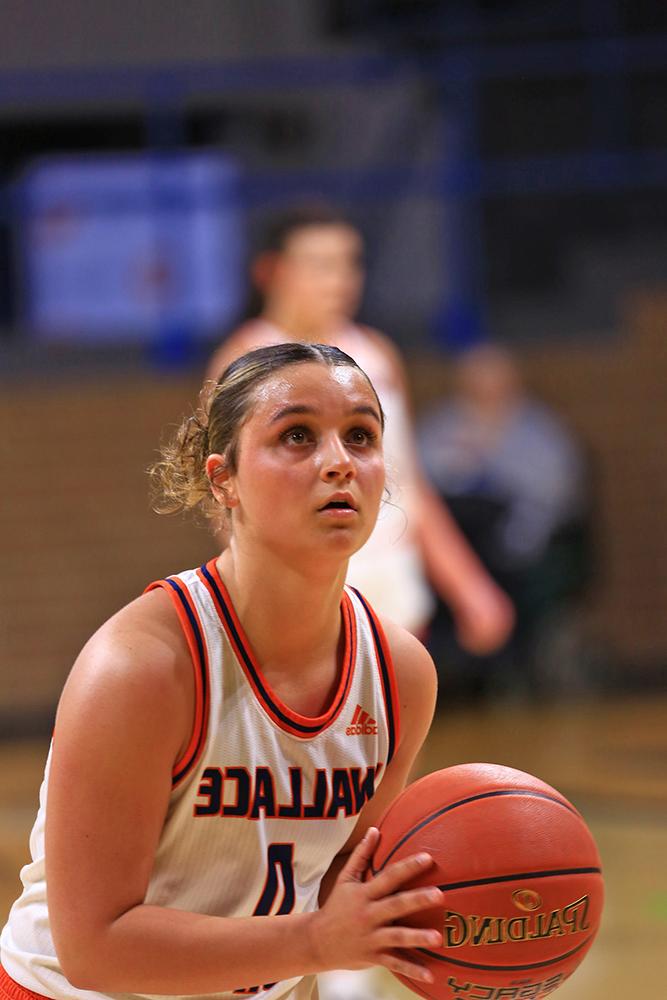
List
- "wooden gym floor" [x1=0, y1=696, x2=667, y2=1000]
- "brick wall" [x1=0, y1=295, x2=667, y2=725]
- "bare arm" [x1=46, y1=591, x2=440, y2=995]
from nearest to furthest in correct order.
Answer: "bare arm" [x1=46, y1=591, x2=440, y2=995]
"wooden gym floor" [x1=0, y1=696, x2=667, y2=1000]
"brick wall" [x1=0, y1=295, x2=667, y2=725]

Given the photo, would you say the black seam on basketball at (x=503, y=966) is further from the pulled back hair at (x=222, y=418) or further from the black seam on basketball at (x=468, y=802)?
the pulled back hair at (x=222, y=418)

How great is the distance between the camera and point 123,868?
1922 mm

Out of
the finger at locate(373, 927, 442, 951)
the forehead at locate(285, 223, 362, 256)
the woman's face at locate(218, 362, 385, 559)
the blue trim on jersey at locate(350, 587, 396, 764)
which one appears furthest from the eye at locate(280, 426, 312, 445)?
the forehead at locate(285, 223, 362, 256)

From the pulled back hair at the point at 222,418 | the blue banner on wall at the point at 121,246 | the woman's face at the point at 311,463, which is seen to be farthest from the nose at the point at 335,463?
the blue banner on wall at the point at 121,246

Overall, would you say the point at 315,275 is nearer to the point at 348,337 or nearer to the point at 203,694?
the point at 348,337

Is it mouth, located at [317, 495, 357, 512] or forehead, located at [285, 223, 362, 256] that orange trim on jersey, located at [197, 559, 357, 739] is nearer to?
mouth, located at [317, 495, 357, 512]

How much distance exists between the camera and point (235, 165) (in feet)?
30.5

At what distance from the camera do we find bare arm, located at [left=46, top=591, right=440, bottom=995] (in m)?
1.89

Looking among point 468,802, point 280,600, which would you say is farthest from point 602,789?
point 280,600

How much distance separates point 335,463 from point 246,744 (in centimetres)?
39

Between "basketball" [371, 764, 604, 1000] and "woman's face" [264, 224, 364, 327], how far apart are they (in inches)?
91.9

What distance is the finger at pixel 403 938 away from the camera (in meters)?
1.77

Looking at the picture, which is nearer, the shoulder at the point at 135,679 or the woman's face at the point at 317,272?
the shoulder at the point at 135,679

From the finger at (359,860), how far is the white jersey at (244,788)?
21 cm
